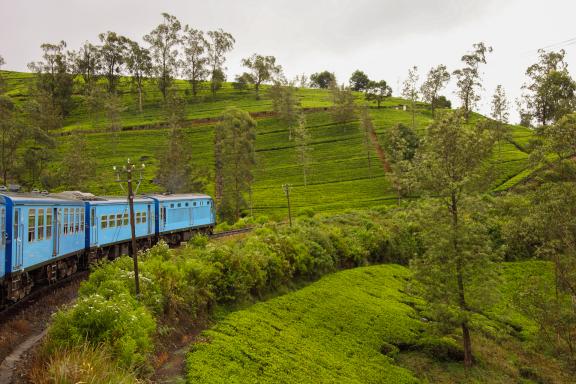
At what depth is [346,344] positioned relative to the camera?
21391 millimetres

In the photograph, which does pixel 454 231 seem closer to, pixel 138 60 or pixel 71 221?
pixel 71 221

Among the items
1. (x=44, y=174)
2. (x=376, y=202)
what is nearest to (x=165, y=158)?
(x=44, y=174)

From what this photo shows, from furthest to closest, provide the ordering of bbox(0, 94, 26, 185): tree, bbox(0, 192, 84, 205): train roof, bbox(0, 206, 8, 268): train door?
bbox(0, 94, 26, 185): tree < bbox(0, 192, 84, 205): train roof < bbox(0, 206, 8, 268): train door

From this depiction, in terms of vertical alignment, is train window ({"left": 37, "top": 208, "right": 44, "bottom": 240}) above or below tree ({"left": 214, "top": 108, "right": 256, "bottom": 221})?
below

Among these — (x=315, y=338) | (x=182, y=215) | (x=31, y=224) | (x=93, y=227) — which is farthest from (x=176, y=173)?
(x=31, y=224)

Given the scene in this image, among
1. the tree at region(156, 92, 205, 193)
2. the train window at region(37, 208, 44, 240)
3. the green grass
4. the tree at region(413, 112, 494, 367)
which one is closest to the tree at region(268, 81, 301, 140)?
the tree at region(156, 92, 205, 193)

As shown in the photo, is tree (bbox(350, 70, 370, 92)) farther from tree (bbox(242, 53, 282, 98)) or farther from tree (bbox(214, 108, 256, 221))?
tree (bbox(214, 108, 256, 221))

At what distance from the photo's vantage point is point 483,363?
944 inches

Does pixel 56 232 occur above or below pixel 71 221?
below

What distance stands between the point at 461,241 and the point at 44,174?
180 feet

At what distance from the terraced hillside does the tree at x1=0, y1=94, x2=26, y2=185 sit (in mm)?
10867

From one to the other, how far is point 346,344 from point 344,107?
76.5 metres

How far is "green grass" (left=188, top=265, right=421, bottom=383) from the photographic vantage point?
15.2 metres

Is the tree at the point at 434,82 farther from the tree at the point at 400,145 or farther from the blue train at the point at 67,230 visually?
the blue train at the point at 67,230
